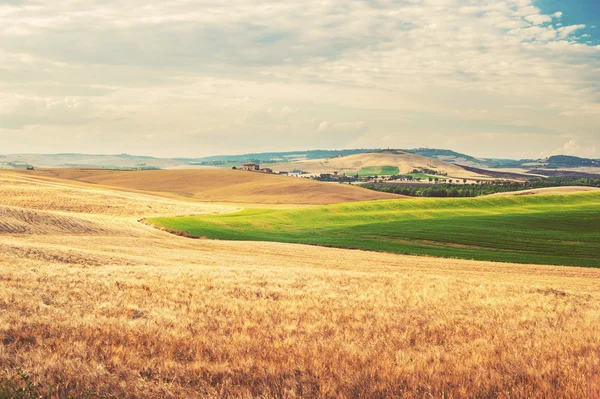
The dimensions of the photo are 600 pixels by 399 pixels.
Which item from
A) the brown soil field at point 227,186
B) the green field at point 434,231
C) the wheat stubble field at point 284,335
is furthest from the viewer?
the brown soil field at point 227,186

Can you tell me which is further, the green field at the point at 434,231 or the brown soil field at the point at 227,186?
the brown soil field at the point at 227,186

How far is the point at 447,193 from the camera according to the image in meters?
136

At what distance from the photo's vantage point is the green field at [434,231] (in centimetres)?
4488

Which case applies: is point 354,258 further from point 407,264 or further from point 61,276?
point 61,276

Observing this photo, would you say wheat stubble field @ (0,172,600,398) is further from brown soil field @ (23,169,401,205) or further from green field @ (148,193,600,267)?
brown soil field @ (23,169,401,205)

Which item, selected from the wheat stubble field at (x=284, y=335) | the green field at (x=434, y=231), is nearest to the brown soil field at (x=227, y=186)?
the green field at (x=434, y=231)

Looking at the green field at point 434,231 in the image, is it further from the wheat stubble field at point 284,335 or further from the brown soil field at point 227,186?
the brown soil field at point 227,186

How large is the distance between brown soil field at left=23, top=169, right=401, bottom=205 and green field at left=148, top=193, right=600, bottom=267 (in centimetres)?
4006

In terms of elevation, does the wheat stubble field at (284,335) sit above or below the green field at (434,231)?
above

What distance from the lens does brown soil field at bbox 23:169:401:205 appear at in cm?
11975

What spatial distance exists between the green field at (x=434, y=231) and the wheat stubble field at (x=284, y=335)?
24472 mm

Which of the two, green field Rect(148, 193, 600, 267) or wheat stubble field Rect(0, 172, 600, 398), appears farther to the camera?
green field Rect(148, 193, 600, 267)

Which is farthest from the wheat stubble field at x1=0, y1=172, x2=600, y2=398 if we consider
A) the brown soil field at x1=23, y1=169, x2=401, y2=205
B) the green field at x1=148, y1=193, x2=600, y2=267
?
the brown soil field at x1=23, y1=169, x2=401, y2=205

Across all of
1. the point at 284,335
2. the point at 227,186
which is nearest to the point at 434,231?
the point at 284,335
